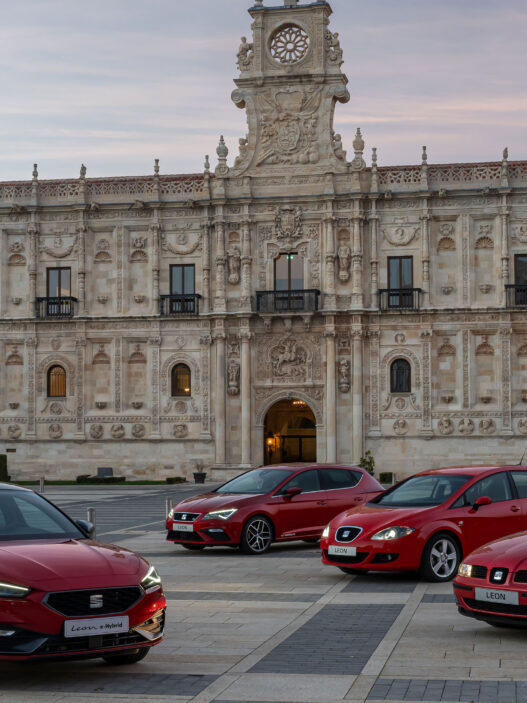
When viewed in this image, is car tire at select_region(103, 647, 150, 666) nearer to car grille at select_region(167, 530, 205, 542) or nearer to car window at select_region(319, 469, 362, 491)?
car grille at select_region(167, 530, 205, 542)

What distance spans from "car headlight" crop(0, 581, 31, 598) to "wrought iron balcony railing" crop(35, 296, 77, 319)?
4589 centimetres

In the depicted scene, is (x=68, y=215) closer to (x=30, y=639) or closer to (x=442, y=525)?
(x=442, y=525)

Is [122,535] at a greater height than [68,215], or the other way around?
[68,215]

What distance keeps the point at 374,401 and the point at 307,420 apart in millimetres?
8760

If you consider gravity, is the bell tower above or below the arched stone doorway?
above

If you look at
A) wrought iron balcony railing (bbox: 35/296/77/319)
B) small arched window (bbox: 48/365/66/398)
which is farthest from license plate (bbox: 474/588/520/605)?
small arched window (bbox: 48/365/66/398)

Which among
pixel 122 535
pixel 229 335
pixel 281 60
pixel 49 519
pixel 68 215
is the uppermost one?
pixel 281 60

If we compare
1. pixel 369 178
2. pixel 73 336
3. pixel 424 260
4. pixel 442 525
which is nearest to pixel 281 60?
pixel 369 178

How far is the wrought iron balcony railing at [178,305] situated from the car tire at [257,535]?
32975 mm

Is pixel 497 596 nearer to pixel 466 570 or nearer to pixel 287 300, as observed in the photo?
pixel 466 570

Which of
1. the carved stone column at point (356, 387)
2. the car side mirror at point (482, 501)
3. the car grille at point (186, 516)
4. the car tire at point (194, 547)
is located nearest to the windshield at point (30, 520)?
the car side mirror at point (482, 501)

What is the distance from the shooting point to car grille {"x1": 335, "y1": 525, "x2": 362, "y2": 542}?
58.1 ft

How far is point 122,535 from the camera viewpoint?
2606cm

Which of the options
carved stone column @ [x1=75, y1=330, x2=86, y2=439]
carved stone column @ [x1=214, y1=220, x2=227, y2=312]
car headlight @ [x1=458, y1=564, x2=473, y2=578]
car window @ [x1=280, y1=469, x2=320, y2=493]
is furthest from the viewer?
carved stone column @ [x1=75, y1=330, x2=86, y2=439]
